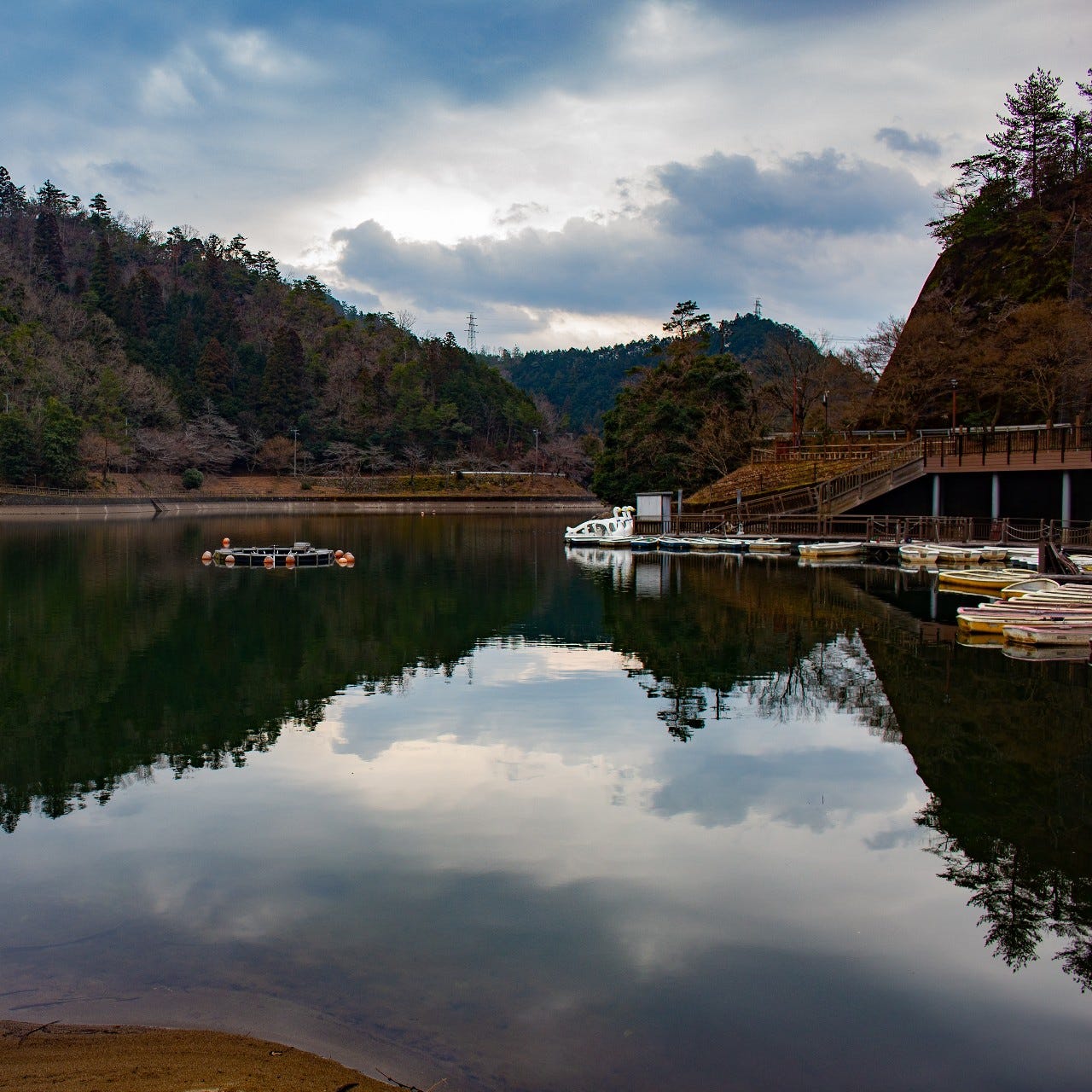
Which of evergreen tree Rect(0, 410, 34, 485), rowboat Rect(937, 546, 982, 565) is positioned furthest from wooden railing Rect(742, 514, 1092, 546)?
evergreen tree Rect(0, 410, 34, 485)

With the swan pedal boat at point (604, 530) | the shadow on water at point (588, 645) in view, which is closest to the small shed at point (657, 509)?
the swan pedal boat at point (604, 530)

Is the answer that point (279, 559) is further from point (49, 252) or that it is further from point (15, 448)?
point (49, 252)

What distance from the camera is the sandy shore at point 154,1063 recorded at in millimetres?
5848

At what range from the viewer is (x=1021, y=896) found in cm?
963

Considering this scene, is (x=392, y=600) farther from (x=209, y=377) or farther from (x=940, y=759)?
(x=209, y=377)

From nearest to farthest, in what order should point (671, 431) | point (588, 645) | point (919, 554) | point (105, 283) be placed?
point (588, 645), point (919, 554), point (671, 431), point (105, 283)

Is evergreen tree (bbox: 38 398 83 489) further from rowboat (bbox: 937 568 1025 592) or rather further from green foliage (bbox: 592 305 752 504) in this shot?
rowboat (bbox: 937 568 1025 592)

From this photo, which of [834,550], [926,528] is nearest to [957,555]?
[834,550]

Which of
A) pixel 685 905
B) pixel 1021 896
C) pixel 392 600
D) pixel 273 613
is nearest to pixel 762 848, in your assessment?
pixel 685 905

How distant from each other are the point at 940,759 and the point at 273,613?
1927 cm

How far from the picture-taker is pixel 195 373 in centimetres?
12675

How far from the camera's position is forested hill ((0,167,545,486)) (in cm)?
10081

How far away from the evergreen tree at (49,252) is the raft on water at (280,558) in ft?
361

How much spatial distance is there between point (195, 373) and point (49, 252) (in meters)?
32.4
